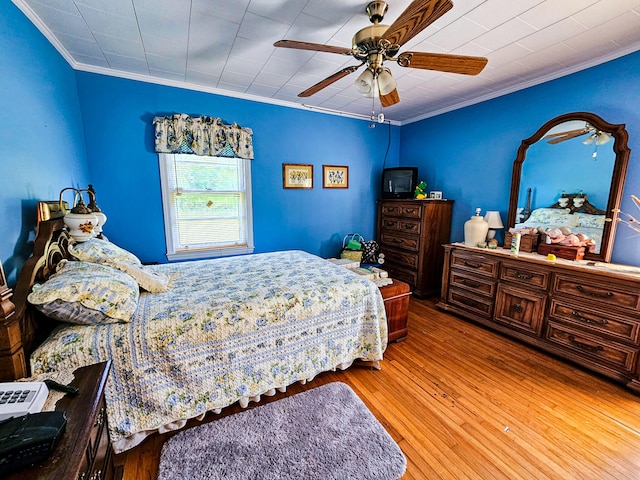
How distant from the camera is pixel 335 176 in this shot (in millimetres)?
3951

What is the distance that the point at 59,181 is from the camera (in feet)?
6.66

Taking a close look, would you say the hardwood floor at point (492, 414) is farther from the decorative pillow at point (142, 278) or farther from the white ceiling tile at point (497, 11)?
the white ceiling tile at point (497, 11)

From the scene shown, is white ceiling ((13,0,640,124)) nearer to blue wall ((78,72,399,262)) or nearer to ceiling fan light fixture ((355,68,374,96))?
blue wall ((78,72,399,262))

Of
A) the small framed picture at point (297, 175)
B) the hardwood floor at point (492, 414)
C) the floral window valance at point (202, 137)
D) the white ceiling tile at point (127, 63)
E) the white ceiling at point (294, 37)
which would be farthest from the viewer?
the small framed picture at point (297, 175)

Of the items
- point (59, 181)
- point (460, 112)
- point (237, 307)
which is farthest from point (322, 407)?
point (460, 112)

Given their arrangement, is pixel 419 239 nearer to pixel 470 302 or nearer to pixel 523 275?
pixel 470 302

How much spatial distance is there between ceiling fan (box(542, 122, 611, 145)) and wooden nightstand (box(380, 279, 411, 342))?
80.3 inches

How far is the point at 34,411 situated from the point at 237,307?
950 millimetres

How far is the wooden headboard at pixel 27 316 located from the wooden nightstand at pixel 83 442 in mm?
279

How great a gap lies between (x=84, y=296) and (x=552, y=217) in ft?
12.2

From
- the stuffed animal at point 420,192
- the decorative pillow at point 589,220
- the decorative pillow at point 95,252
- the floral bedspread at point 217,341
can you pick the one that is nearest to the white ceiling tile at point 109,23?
the decorative pillow at point 95,252

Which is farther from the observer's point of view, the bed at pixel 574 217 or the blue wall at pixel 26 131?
the bed at pixel 574 217

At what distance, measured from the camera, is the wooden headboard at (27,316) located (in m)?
1.06

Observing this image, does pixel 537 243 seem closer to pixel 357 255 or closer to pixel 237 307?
pixel 357 255
